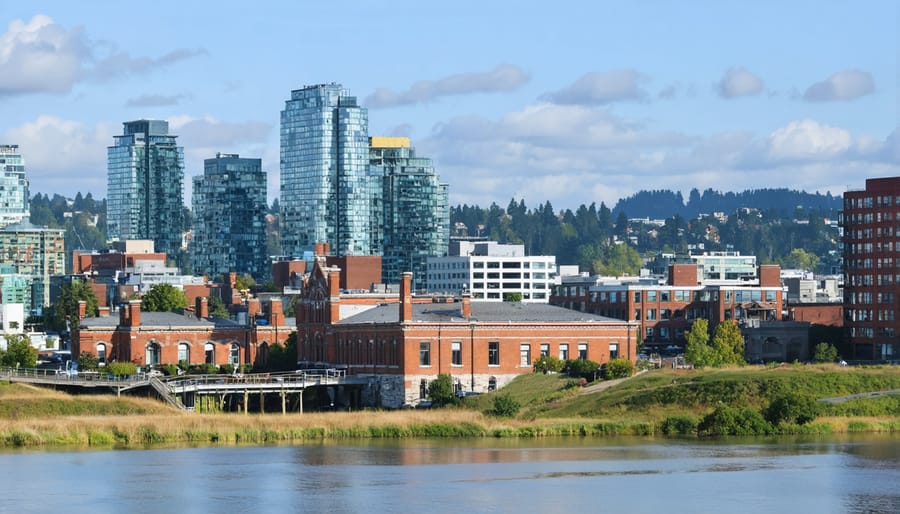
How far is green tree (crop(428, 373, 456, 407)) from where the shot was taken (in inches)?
5210

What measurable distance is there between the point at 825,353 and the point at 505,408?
68.6 m

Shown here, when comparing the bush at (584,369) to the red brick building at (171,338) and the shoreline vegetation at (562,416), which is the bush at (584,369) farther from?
the red brick building at (171,338)

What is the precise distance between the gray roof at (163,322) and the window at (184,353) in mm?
1702

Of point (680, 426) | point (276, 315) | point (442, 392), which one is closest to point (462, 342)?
point (442, 392)

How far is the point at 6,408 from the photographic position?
12356 cm

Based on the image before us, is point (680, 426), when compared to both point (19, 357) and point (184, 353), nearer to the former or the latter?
point (184, 353)

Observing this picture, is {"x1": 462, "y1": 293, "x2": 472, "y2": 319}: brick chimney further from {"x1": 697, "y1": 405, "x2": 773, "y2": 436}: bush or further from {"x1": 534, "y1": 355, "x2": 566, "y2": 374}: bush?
{"x1": 697, "y1": 405, "x2": 773, "y2": 436}: bush

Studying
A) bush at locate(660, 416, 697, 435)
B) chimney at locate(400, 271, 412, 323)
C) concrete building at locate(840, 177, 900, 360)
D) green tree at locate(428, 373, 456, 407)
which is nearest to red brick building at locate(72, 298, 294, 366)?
chimney at locate(400, 271, 412, 323)

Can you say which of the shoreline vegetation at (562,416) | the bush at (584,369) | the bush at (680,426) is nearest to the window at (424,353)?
the shoreline vegetation at (562,416)

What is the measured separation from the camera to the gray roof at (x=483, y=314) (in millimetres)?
139500

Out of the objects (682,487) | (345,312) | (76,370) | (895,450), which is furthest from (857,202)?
(682,487)

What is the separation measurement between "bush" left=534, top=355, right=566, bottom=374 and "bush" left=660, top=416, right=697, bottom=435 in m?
23.3

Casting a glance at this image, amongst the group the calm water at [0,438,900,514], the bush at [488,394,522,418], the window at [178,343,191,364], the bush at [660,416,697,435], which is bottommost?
the calm water at [0,438,900,514]

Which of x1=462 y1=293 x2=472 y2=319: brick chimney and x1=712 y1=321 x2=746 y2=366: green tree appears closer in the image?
x1=462 y1=293 x2=472 y2=319: brick chimney
